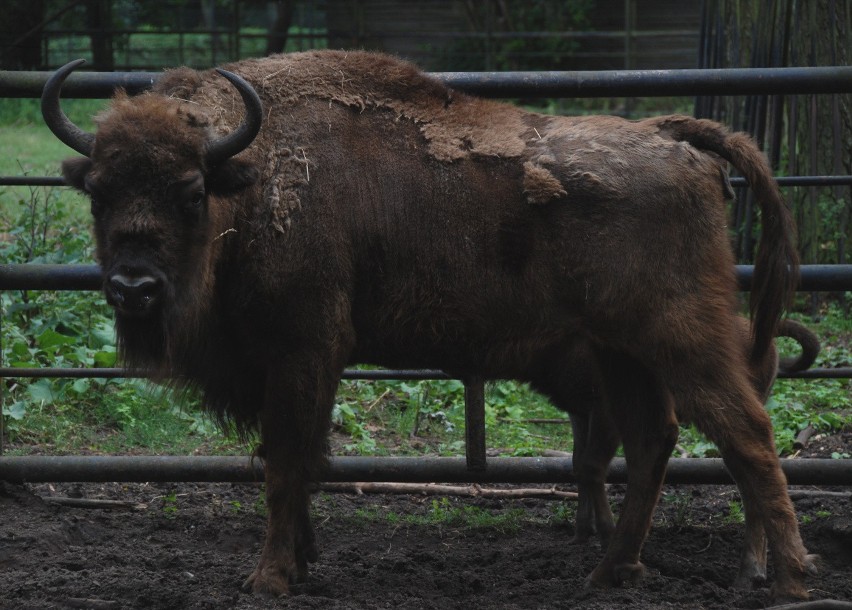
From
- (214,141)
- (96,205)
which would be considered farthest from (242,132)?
(96,205)

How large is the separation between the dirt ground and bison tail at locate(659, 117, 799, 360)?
110 cm

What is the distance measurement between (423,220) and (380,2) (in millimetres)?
20001

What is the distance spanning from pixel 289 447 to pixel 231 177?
113 centimetres

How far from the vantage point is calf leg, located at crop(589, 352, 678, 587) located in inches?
179

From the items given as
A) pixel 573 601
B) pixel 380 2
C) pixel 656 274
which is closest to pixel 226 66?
pixel 656 274

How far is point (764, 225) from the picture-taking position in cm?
441

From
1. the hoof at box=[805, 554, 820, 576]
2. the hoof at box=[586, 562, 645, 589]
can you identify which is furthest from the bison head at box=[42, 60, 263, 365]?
the hoof at box=[805, 554, 820, 576]

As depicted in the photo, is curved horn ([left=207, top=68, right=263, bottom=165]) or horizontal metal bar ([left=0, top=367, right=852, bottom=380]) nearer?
curved horn ([left=207, top=68, right=263, bottom=165])

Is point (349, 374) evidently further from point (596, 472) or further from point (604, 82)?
point (604, 82)

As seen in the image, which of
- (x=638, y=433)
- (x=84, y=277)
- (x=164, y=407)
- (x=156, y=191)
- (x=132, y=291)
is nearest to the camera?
(x=132, y=291)

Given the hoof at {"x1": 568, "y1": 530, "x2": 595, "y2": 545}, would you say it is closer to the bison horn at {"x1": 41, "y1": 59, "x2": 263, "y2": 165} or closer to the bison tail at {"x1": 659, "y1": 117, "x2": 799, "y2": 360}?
the bison tail at {"x1": 659, "y1": 117, "x2": 799, "y2": 360}

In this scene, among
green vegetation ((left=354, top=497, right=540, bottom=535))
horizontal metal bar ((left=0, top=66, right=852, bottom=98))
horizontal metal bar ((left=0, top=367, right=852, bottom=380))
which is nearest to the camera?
horizontal metal bar ((left=0, top=66, right=852, bottom=98))

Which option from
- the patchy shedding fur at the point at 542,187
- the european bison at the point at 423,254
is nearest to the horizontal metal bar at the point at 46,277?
the european bison at the point at 423,254

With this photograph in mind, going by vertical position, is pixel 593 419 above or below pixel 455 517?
above
